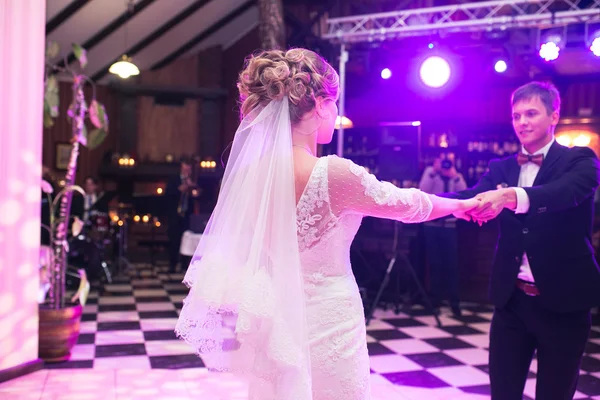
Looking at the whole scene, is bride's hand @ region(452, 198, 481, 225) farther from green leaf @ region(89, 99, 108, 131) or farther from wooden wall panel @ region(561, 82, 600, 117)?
wooden wall panel @ region(561, 82, 600, 117)

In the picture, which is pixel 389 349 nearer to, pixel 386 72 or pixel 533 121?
pixel 533 121

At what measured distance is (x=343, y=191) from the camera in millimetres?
1692

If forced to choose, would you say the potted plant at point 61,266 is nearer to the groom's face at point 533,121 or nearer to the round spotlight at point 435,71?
the groom's face at point 533,121

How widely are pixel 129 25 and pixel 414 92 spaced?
186 inches

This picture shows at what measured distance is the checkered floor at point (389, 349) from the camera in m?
3.92

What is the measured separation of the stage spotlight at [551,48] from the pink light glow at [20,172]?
15.9 ft

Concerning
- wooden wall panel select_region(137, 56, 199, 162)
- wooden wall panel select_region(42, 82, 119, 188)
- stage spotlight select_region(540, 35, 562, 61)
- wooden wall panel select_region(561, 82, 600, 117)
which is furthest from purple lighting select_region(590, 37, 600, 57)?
wooden wall panel select_region(42, 82, 119, 188)

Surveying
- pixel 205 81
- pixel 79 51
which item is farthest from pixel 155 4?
pixel 79 51

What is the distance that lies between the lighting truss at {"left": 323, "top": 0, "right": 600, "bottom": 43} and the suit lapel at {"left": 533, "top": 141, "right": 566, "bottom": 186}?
4500 millimetres

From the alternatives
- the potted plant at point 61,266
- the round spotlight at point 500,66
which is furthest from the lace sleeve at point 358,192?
the round spotlight at point 500,66

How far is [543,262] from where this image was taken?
2252 mm

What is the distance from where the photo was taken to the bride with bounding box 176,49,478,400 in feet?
5.56

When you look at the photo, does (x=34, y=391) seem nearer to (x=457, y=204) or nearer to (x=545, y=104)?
(x=457, y=204)

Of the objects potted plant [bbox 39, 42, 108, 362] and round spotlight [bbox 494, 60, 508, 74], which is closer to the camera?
potted plant [bbox 39, 42, 108, 362]
